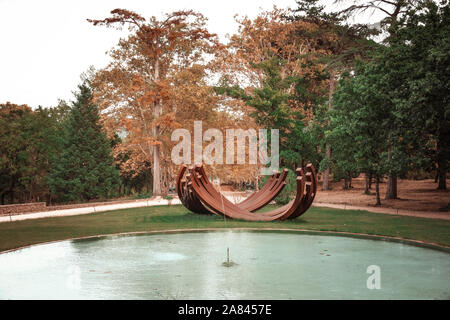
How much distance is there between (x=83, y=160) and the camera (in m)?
26.4

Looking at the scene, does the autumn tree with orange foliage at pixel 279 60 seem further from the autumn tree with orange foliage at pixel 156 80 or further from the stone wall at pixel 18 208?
the stone wall at pixel 18 208

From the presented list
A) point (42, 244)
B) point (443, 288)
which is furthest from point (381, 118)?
point (42, 244)

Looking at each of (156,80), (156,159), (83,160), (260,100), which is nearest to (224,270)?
(260,100)

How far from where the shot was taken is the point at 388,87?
1380 centimetres

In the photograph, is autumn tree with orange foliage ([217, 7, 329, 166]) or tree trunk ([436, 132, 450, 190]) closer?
tree trunk ([436, 132, 450, 190])

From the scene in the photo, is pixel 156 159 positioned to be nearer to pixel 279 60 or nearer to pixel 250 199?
pixel 279 60

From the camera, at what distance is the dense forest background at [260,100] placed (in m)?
13.6

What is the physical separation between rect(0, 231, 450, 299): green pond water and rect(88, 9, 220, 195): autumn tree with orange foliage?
13.6m

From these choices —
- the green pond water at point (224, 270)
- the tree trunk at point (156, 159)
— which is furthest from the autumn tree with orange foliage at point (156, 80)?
the green pond water at point (224, 270)

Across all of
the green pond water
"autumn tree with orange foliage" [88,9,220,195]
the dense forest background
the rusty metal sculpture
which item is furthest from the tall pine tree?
the green pond water

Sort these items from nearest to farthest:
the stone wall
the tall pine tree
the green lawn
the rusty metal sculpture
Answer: the green lawn, the rusty metal sculpture, the stone wall, the tall pine tree

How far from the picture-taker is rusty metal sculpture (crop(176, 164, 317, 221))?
10.6 metres

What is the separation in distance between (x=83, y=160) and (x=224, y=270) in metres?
22.4

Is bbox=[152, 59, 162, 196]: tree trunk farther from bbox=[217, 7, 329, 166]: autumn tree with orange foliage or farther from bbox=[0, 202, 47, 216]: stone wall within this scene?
bbox=[0, 202, 47, 216]: stone wall
